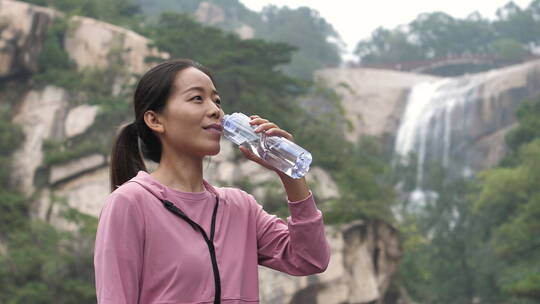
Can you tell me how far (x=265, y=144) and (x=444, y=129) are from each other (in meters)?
26.1

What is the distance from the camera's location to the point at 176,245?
167cm

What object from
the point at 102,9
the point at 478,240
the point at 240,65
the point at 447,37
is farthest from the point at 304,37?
the point at 240,65

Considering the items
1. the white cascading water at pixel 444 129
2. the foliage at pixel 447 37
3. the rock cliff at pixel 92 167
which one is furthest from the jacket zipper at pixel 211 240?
the foliage at pixel 447 37

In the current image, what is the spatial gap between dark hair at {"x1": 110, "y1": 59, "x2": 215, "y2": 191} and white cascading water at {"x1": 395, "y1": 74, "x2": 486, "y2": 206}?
24.0 m

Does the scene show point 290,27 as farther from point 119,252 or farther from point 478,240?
point 119,252

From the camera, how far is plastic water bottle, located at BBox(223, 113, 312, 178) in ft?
5.78

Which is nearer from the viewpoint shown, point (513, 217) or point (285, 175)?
point (285, 175)

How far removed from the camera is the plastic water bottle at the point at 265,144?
1.76 m

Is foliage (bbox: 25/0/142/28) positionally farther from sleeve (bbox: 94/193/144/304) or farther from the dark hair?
sleeve (bbox: 94/193/144/304)

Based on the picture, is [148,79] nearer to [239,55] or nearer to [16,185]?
[16,185]

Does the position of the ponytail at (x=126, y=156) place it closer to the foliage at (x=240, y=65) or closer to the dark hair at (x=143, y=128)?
the dark hair at (x=143, y=128)

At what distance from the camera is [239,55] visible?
17203 millimetres

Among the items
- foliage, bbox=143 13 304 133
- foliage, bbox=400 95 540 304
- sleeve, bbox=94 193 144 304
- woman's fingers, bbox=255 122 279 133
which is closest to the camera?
sleeve, bbox=94 193 144 304

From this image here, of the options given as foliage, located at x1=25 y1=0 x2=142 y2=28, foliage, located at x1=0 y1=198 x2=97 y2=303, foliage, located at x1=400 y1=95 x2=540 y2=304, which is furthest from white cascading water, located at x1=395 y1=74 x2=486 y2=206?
foliage, located at x1=0 y1=198 x2=97 y2=303
